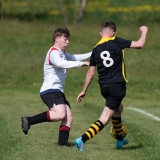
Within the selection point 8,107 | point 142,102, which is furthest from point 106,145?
point 142,102

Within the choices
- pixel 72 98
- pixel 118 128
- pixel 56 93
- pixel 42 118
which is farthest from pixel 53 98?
pixel 72 98

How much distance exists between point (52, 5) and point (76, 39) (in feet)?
36.2

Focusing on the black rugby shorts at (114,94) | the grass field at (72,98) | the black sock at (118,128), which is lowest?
the grass field at (72,98)

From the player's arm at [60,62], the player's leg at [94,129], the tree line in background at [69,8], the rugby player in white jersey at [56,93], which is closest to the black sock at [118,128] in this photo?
the player's leg at [94,129]

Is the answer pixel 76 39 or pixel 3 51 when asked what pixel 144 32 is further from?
pixel 76 39

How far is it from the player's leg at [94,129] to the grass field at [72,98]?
0.17 m

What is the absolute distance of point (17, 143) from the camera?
9680 mm

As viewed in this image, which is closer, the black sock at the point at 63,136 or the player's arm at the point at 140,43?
the player's arm at the point at 140,43

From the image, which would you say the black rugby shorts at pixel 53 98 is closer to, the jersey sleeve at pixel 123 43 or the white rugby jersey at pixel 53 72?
the white rugby jersey at pixel 53 72

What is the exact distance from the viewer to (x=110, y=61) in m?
9.13

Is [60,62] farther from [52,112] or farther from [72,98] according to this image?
[72,98]

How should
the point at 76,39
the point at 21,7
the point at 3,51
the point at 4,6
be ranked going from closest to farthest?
the point at 3,51 → the point at 76,39 → the point at 4,6 → the point at 21,7

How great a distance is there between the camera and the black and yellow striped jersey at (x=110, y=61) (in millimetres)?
9141

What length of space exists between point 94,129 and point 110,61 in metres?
1.03
